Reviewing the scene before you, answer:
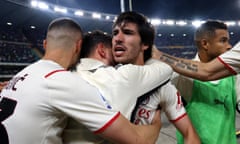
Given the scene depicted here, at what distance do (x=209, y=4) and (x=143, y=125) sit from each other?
23.5 metres

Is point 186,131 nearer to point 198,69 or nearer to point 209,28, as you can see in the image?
point 198,69

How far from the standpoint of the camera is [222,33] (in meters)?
1.75

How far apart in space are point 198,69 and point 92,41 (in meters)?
0.68

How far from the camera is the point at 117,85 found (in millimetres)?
1042

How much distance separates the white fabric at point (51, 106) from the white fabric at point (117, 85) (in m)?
0.06

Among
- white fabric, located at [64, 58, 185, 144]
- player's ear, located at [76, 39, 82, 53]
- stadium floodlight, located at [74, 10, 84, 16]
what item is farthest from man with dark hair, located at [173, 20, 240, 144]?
stadium floodlight, located at [74, 10, 84, 16]

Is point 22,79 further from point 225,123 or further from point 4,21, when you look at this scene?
point 4,21

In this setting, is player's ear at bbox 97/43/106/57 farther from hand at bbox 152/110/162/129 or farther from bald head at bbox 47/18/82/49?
hand at bbox 152/110/162/129

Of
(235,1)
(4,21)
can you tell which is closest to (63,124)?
(4,21)

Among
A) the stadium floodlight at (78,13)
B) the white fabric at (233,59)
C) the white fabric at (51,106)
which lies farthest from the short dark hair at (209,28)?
the stadium floodlight at (78,13)

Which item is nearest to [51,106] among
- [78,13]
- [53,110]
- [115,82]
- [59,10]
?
[53,110]

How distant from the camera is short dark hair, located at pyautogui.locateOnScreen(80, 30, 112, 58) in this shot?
1.34 metres

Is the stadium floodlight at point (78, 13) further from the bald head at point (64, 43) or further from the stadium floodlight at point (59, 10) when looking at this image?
the bald head at point (64, 43)

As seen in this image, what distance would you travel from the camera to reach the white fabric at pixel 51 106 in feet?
3.19
